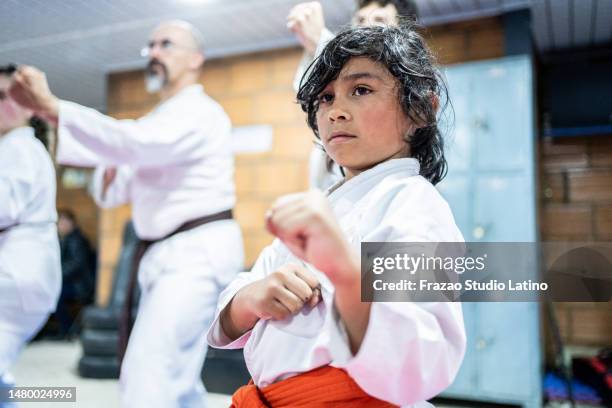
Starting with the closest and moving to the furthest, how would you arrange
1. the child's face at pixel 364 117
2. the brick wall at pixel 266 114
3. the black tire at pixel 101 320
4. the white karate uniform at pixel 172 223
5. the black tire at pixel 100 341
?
the child's face at pixel 364 117 → the white karate uniform at pixel 172 223 → the brick wall at pixel 266 114 → the black tire at pixel 100 341 → the black tire at pixel 101 320

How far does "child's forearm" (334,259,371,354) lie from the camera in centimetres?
42

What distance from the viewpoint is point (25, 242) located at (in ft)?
3.15

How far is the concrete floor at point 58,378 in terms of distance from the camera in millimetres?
978

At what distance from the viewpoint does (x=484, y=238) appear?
2262 mm

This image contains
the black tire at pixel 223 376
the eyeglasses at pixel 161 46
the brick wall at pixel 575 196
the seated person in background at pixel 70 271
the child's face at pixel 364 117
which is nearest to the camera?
the child's face at pixel 364 117

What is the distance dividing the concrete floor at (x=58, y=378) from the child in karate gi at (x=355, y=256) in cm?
55

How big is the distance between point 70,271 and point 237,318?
102 centimetres

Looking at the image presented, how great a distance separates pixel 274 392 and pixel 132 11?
3.01 ft

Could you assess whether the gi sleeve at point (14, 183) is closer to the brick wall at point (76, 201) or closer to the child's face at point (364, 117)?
the brick wall at point (76, 201)

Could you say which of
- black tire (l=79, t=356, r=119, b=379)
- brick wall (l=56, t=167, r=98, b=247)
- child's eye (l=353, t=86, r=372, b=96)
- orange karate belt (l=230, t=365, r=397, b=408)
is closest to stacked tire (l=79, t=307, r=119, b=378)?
black tire (l=79, t=356, r=119, b=379)

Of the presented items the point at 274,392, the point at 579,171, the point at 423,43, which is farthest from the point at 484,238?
the point at 274,392

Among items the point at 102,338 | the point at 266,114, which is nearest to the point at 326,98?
the point at 266,114

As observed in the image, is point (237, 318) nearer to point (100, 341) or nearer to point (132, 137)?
point (132, 137)

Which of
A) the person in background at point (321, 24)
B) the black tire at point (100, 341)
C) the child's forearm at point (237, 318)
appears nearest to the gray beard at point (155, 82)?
the person in background at point (321, 24)
